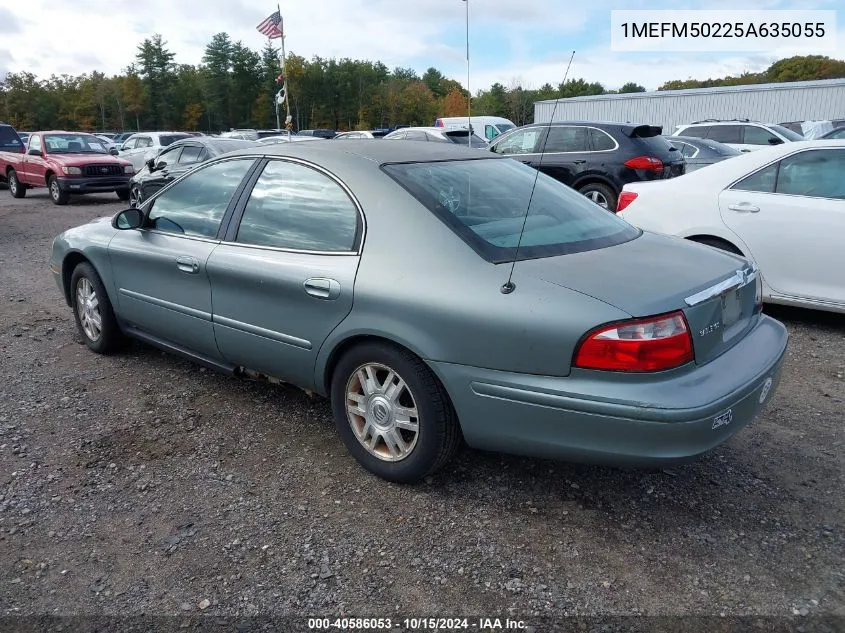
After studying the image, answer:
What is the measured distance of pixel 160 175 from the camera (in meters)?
12.1

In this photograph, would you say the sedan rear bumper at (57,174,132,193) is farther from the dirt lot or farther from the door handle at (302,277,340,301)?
the door handle at (302,277,340,301)

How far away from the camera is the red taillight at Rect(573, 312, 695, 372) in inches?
95.5

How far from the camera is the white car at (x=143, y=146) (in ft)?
62.0

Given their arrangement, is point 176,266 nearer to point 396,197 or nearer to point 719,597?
point 396,197

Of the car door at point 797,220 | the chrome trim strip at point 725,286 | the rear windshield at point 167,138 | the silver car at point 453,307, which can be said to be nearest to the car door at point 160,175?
the rear windshield at point 167,138

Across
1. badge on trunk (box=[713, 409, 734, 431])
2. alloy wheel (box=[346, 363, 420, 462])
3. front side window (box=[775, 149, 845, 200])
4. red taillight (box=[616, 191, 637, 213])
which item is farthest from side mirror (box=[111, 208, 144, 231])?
front side window (box=[775, 149, 845, 200])

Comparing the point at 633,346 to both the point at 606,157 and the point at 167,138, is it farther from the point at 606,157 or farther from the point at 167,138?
the point at 167,138

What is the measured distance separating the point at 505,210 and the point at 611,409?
1.19 metres

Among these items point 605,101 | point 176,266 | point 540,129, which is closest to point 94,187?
point 540,129

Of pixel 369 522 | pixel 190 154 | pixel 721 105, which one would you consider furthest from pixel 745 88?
pixel 369 522

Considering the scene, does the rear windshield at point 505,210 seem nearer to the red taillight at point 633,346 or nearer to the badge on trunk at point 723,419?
the red taillight at point 633,346

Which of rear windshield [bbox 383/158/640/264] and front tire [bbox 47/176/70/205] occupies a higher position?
rear windshield [bbox 383/158/640/264]

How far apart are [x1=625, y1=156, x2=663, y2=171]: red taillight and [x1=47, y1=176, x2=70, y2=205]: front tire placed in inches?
480

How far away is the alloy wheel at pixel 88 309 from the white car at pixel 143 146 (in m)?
15.0
